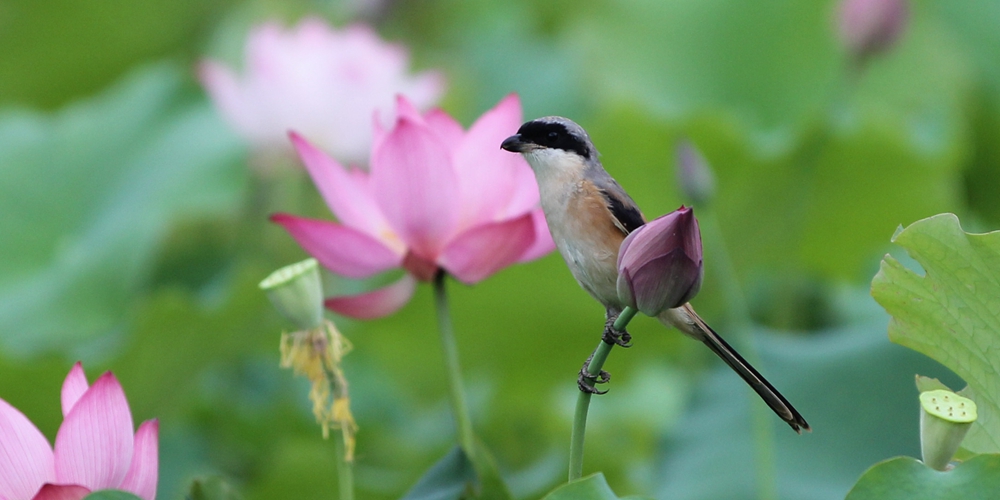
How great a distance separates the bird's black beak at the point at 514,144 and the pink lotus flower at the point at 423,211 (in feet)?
0.09

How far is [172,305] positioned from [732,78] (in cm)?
115

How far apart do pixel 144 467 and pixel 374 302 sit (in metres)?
0.20

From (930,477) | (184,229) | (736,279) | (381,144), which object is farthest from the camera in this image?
(184,229)

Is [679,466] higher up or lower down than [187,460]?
lower down

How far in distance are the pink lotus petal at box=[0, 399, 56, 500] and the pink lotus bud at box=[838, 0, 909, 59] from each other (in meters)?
1.14

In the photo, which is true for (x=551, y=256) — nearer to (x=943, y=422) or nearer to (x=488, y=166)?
(x=488, y=166)

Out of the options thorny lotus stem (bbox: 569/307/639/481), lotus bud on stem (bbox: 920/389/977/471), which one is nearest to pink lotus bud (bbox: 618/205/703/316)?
thorny lotus stem (bbox: 569/307/639/481)

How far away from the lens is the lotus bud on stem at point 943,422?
17.7 inches

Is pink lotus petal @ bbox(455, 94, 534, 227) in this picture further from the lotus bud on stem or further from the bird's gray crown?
the lotus bud on stem

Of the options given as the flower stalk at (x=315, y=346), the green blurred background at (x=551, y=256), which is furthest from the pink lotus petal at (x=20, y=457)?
the green blurred background at (x=551, y=256)

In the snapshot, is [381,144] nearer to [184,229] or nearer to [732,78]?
[184,229]

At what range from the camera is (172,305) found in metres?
0.95

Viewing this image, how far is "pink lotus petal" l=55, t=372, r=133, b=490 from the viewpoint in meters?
0.48

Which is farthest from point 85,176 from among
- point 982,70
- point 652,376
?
point 982,70
